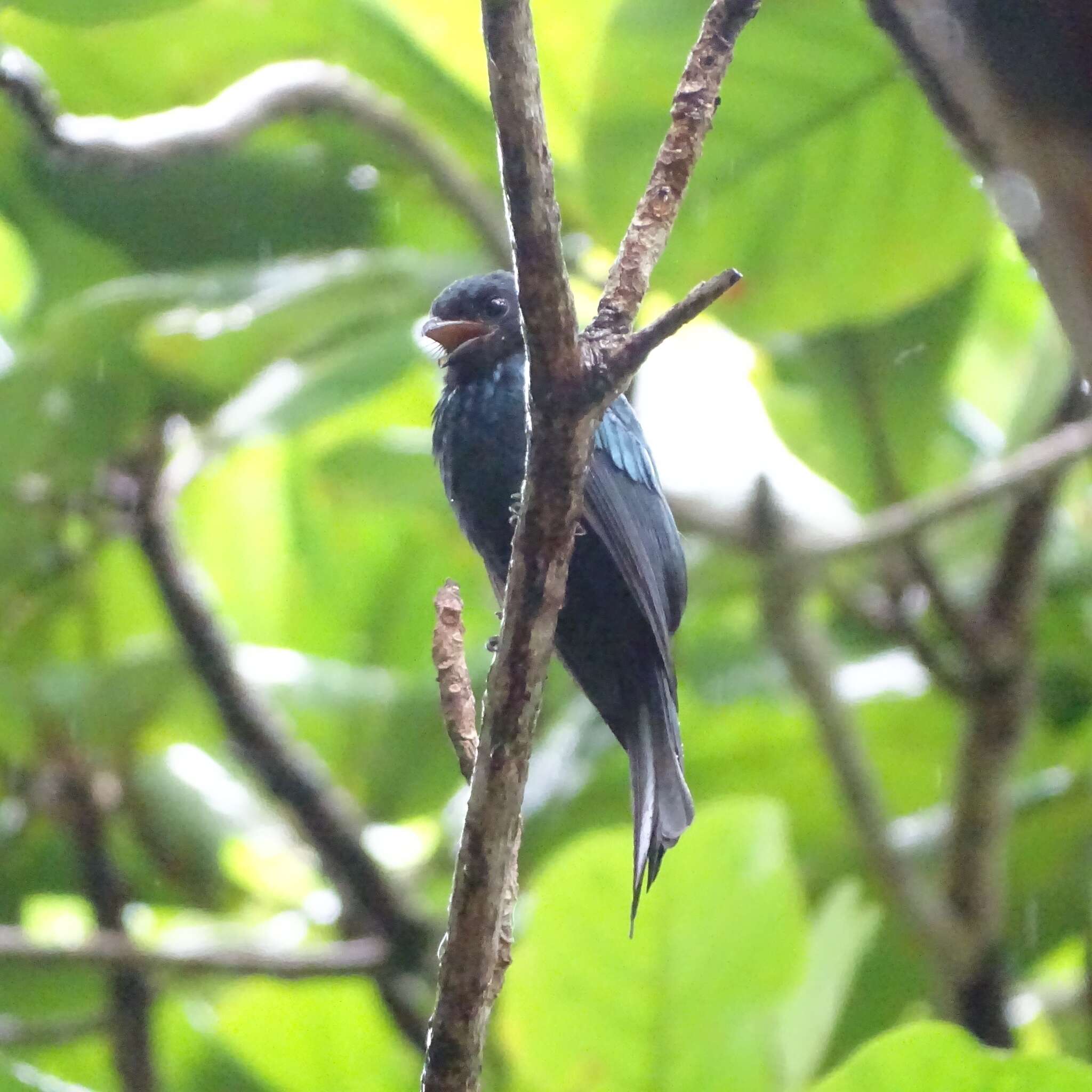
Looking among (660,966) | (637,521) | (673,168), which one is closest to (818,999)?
(660,966)

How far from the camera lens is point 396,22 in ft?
7.80

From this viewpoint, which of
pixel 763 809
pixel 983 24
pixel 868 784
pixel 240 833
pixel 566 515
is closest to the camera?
pixel 983 24

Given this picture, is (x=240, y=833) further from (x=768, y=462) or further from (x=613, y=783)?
(x=768, y=462)

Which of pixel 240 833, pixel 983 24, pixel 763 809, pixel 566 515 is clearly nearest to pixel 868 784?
pixel 763 809

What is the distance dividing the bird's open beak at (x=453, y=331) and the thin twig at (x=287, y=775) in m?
0.67

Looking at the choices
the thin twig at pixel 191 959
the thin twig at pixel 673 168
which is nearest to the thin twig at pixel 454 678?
the thin twig at pixel 673 168

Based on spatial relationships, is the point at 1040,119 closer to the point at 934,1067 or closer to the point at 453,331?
the point at 934,1067

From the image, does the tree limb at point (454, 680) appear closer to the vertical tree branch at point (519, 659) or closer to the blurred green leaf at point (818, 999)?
the vertical tree branch at point (519, 659)

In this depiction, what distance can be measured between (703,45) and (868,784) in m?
1.32

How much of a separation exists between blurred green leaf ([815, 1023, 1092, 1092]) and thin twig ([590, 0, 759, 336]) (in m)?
0.76

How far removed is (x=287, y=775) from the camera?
2.14 m

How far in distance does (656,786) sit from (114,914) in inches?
52.5

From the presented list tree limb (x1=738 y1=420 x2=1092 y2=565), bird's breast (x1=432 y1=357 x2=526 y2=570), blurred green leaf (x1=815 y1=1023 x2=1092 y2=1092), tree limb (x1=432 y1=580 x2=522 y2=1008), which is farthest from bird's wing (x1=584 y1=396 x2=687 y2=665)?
tree limb (x1=738 y1=420 x2=1092 y2=565)

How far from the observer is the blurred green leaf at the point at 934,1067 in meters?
1.30
